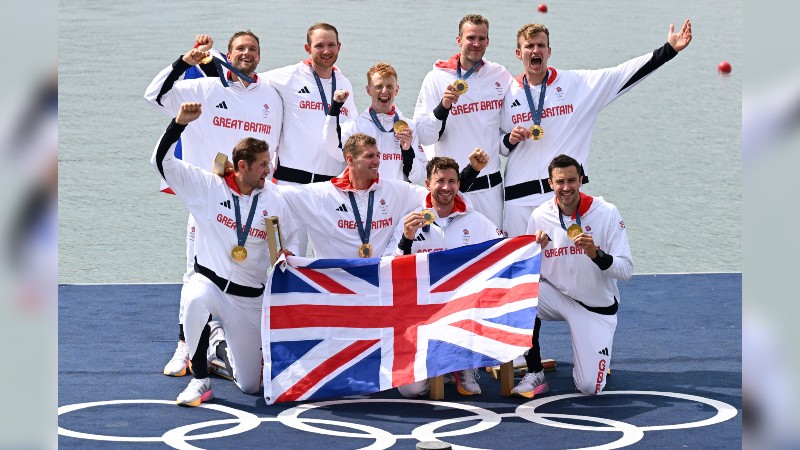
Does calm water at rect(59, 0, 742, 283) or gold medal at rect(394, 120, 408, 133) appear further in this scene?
calm water at rect(59, 0, 742, 283)

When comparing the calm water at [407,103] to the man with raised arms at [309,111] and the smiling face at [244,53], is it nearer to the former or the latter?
the man with raised arms at [309,111]

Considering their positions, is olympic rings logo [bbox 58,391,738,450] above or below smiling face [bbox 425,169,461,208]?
below

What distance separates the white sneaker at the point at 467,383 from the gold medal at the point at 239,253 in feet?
4.76

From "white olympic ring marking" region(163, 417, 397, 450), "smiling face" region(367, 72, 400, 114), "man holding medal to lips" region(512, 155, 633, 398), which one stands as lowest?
"white olympic ring marking" region(163, 417, 397, 450)

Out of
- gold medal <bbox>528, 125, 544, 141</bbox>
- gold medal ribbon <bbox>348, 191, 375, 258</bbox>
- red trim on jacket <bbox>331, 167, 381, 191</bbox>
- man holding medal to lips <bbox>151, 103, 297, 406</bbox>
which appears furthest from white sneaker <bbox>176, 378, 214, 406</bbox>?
gold medal <bbox>528, 125, 544, 141</bbox>

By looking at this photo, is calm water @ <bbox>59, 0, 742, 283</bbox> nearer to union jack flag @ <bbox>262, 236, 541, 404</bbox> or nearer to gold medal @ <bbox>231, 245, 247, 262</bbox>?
gold medal @ <bbox>231, 245, 247, 262</bbox>

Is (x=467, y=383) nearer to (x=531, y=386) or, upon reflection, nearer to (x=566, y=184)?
(x=531, y=386)

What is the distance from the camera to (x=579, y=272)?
275 inches

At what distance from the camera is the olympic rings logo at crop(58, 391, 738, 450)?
5801 mm

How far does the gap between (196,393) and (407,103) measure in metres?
9.35

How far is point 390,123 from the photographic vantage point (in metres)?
7.55

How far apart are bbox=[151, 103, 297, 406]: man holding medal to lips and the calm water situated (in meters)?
3.25

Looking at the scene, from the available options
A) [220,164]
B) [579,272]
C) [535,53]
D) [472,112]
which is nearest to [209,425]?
[220,164]
